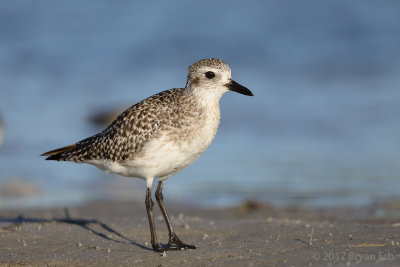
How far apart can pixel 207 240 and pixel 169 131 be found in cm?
142

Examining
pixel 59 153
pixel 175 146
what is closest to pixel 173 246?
pixel 175 146

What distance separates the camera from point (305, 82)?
21.1 metres

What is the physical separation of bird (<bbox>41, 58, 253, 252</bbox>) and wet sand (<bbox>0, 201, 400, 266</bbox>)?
56cm

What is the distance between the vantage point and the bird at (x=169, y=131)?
684 cm

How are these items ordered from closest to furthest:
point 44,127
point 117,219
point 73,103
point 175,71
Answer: point 117,219, point 44,127, point 73,103, point 175,71

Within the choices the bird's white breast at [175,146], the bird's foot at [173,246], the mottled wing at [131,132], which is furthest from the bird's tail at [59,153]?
the bird's foot at [173,246]

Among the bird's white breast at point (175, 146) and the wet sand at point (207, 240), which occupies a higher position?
the bird's white breast at point (175, 146)

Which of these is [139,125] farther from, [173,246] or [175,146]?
[173,246]

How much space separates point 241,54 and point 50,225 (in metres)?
17.0

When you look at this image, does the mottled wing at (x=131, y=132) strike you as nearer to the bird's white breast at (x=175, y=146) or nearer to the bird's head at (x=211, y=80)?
the bird's white breast at (x=175, y=146)

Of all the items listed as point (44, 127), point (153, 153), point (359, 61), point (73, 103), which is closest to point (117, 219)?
point (153, 153)

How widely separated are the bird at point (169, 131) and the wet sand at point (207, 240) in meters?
0.56

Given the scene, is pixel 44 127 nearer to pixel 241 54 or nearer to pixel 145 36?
pixel 241 54

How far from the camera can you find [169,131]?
22.5 ft
